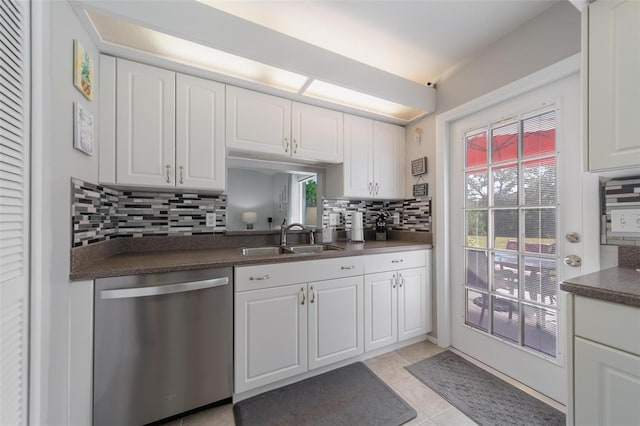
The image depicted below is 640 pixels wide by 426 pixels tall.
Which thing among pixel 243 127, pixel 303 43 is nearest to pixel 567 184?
pixel 303 43

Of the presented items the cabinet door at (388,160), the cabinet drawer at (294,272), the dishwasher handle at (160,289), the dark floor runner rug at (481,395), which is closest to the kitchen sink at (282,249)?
the cabinet drawer at (294,272)

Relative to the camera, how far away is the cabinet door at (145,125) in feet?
4.72

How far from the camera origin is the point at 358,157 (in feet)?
7.39

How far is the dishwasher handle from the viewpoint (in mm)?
1166

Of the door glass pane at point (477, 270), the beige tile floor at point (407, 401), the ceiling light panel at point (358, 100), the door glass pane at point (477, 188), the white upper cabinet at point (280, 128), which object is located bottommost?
the beige tile floor at point (407, 401)

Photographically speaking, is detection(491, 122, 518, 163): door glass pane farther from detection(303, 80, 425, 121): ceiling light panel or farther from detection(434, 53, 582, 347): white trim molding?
detection(303, 80, 425, 121): ceiling light panel

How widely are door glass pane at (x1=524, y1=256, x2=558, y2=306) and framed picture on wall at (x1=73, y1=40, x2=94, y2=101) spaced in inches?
108

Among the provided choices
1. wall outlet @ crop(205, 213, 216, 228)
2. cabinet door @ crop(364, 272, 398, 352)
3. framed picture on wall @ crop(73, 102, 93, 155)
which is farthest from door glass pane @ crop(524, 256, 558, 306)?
framed picture on wall @ crop(73, 102, 93, 155)

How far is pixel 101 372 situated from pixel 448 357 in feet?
7.40

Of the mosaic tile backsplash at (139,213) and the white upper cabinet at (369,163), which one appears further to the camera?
the white upper cabinet at (369,163)

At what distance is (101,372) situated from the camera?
46.2 inches

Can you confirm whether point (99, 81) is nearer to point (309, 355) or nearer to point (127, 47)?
point (127, 47)

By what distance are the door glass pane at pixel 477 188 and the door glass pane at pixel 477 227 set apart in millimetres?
69

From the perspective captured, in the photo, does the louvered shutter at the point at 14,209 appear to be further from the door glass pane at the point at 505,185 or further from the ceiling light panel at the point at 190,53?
the door glass pane at the point at 505,185
